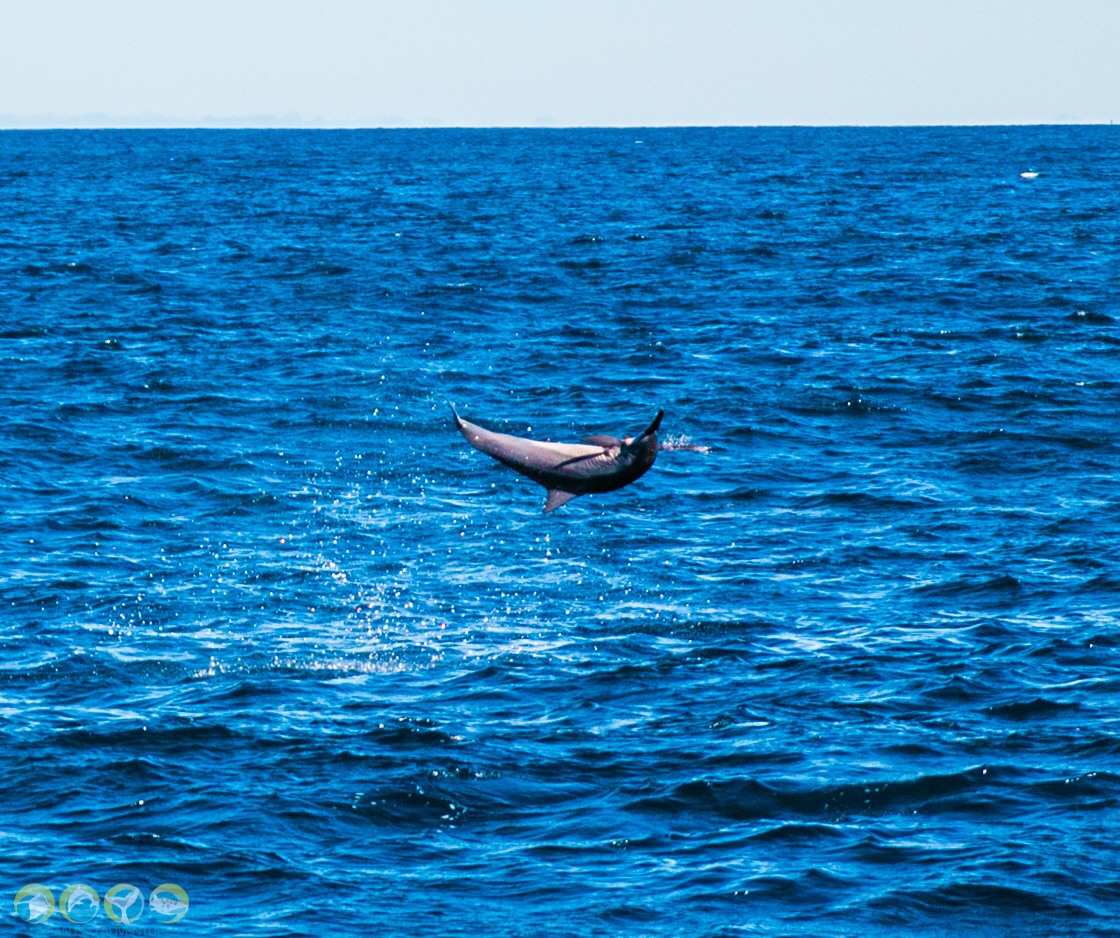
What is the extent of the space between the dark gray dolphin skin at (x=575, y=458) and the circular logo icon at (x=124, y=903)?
908 centimetres

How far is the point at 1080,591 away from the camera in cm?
2677

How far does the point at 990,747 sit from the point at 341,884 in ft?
28.4

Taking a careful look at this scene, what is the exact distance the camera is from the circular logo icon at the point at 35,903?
691 inches

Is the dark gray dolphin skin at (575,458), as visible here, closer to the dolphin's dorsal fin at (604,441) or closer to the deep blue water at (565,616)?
the dolphin's dorsal fin at (604,441)

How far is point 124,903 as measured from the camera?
17.8m

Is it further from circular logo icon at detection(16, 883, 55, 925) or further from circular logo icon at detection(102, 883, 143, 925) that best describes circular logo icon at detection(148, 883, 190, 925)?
circular logo icon at detection(16, 883, 55, 925)

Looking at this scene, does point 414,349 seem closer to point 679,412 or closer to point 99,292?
point 679,412

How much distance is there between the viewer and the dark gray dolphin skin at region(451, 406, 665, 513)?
35.1 ft

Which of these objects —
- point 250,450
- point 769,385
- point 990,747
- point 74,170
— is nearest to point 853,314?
point 769,385

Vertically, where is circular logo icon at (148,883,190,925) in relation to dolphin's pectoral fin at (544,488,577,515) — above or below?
below

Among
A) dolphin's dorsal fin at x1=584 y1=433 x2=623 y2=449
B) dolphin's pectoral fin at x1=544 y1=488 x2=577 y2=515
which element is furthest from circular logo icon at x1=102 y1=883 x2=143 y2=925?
dolphin's dorsal fin at x1=584 y1=433 x2=623 y2=449

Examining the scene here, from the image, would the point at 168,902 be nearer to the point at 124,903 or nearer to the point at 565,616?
the point at 124,903

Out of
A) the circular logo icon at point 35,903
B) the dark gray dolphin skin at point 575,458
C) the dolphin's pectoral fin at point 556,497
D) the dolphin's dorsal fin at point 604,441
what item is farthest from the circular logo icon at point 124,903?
the dolphin's dorsal fin at point 604,441

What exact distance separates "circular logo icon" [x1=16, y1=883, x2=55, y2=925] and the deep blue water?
116mm
